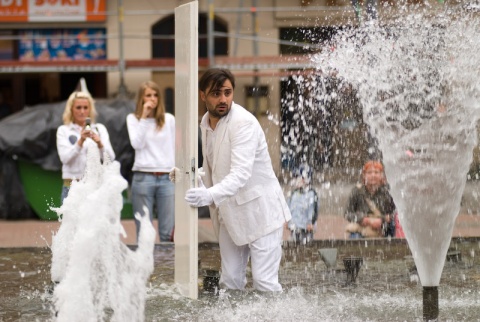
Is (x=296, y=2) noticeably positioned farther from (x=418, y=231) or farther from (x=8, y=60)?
(x=418, y=231)

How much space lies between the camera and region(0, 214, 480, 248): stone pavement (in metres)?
11.1

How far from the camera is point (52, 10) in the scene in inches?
819

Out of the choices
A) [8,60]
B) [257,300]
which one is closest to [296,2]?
[8,60]

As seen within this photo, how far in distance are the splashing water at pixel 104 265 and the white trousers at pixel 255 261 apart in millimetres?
1118

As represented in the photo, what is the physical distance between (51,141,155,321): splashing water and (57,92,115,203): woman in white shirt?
3667mm

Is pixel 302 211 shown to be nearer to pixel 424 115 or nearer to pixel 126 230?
pixel 424 115

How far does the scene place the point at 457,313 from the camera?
6125 millimetres

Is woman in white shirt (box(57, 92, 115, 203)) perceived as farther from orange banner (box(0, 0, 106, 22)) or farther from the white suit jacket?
orange banner (box(0, 0, 106, 22))

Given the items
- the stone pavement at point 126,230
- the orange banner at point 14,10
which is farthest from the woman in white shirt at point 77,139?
the orange banner at point 14,10

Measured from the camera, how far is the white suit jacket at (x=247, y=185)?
21.7ft

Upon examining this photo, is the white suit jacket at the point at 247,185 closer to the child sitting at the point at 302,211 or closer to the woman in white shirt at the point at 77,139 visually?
the child sitting at the point at 302,211

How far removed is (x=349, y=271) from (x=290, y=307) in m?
1.06

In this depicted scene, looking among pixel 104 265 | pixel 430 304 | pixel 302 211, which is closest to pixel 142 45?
pixel 302 211

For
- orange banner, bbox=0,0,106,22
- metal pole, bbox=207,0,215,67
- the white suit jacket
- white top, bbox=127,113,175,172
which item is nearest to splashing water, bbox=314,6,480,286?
the white suit jacket
